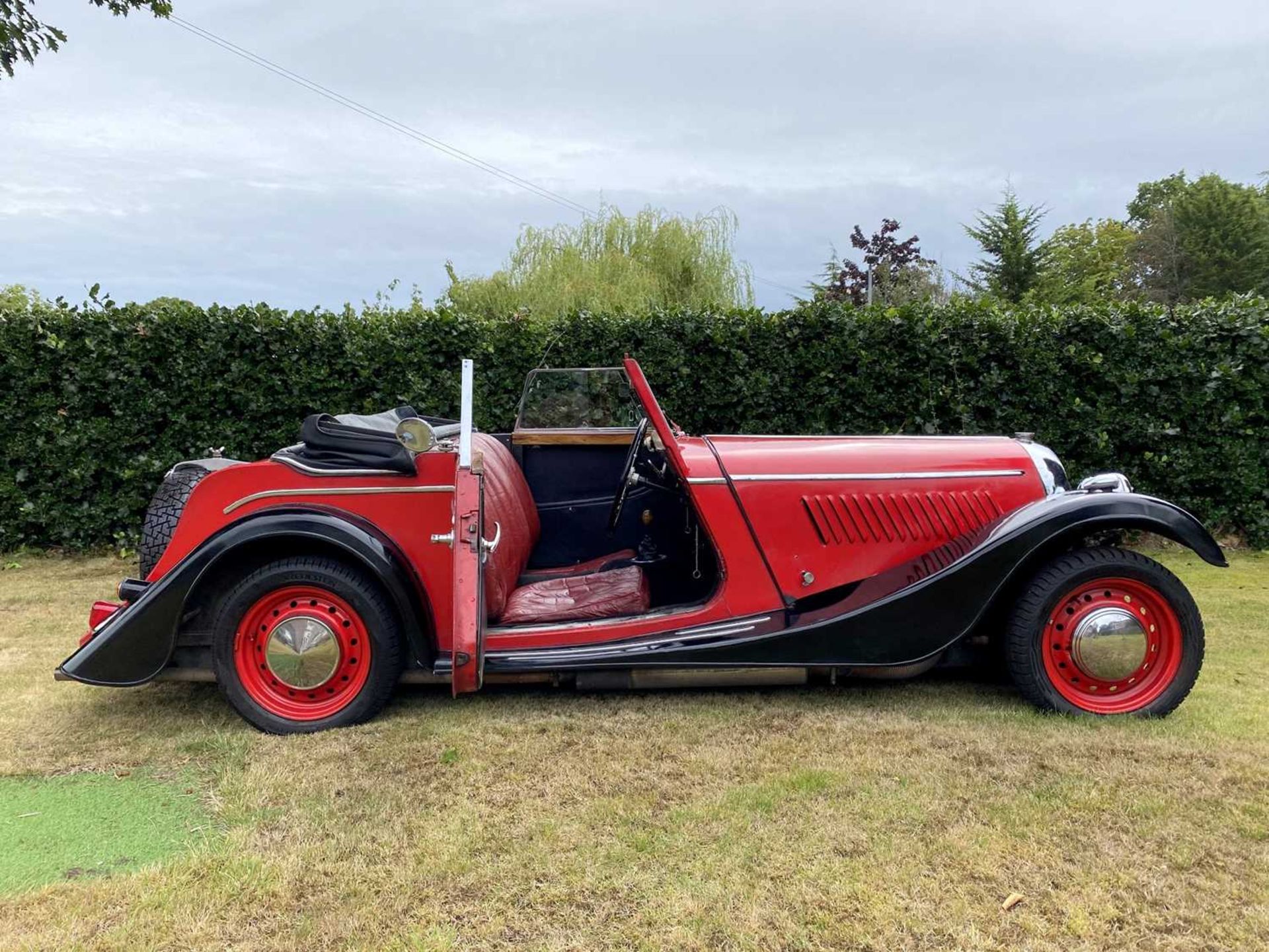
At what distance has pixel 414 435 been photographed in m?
3.01

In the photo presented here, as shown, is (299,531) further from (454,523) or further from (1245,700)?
(1245,700)

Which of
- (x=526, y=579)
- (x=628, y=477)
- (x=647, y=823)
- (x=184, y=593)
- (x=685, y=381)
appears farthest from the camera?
(x=685, y=381)

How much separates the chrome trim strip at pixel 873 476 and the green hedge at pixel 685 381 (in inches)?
123

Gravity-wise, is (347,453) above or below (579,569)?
above

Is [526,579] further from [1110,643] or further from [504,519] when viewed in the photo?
[1110,643]

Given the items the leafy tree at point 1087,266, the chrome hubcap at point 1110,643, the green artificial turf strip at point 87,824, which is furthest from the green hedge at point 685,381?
the leafy tree at point 1087,266

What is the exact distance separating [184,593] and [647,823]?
195 centimetres

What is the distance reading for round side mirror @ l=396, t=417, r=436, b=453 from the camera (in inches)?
118

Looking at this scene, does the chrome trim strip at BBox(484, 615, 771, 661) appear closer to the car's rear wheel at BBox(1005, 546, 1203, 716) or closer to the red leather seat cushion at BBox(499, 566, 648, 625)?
the red leather seat cushion at BBox(499, 566, 648, 625)

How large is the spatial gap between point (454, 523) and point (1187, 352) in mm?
6363

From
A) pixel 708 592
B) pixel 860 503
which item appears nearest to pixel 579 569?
pixel 708 592

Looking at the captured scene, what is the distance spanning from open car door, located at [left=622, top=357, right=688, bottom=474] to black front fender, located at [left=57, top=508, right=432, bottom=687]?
3.76ft

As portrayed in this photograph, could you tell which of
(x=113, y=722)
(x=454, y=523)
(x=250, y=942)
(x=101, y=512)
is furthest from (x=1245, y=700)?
(x=101, y=512)

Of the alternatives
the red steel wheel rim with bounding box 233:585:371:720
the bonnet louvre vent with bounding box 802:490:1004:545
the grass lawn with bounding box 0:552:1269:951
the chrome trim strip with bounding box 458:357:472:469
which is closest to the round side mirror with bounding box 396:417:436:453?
the chrome trim strip with bounding box 458:357:472:469
